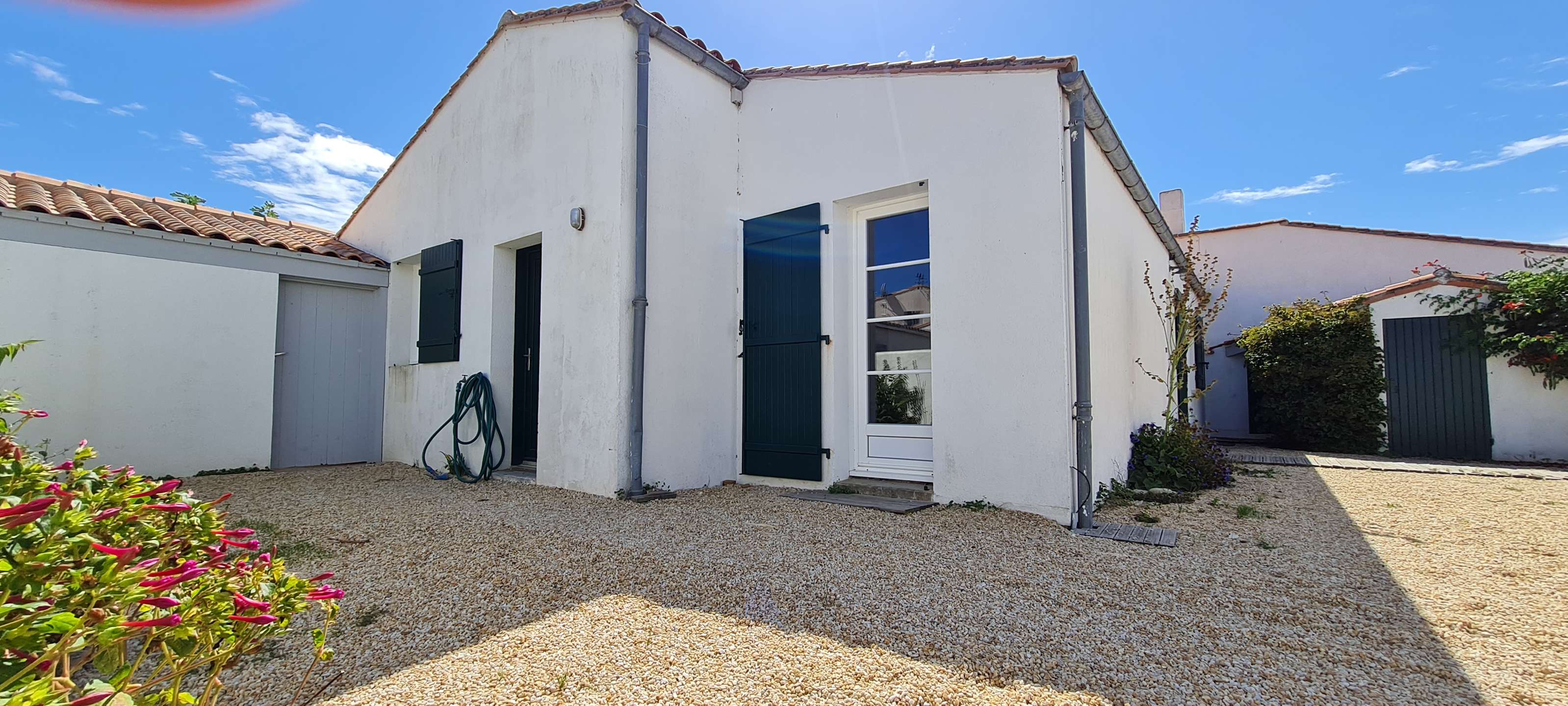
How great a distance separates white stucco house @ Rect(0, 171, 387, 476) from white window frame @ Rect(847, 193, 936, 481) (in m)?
5.17

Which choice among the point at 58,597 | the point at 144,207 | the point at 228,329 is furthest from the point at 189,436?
the point at 58,597

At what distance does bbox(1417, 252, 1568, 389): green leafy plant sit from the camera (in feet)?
21.7

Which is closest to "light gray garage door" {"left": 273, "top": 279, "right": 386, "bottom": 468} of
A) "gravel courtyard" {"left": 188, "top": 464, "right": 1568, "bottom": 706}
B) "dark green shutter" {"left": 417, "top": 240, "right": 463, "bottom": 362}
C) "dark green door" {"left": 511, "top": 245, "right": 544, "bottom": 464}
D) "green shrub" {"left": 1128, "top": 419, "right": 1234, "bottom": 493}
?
"dark green shutter" {"left": 417, "top": 240, "right": 463, "bottom": 362}

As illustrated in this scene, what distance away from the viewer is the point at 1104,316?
456 centimetres

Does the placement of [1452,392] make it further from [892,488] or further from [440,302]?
[440,302]

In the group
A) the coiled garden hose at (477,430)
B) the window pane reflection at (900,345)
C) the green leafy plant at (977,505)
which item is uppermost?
the window pane reflection at (900,345)

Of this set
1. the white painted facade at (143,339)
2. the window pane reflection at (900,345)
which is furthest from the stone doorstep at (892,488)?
the white painted facade at (143,339)

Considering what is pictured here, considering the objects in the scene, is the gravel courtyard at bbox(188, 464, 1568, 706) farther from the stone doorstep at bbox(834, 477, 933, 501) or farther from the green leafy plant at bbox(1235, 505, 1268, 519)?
the stone doorstep at bbox(834, 477, 933, 501)

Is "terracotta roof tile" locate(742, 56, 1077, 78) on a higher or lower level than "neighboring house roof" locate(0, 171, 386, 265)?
higher

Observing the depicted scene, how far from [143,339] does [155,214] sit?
54.9 inches

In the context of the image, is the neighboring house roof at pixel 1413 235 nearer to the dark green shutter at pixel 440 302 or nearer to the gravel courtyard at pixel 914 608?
the gravel courtyard at pixel 914 608

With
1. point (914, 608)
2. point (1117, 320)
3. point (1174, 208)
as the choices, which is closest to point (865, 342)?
point (1117, 320)

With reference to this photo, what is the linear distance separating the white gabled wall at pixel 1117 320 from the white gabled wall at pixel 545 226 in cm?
314

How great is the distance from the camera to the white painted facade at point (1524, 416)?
682 centimetres
